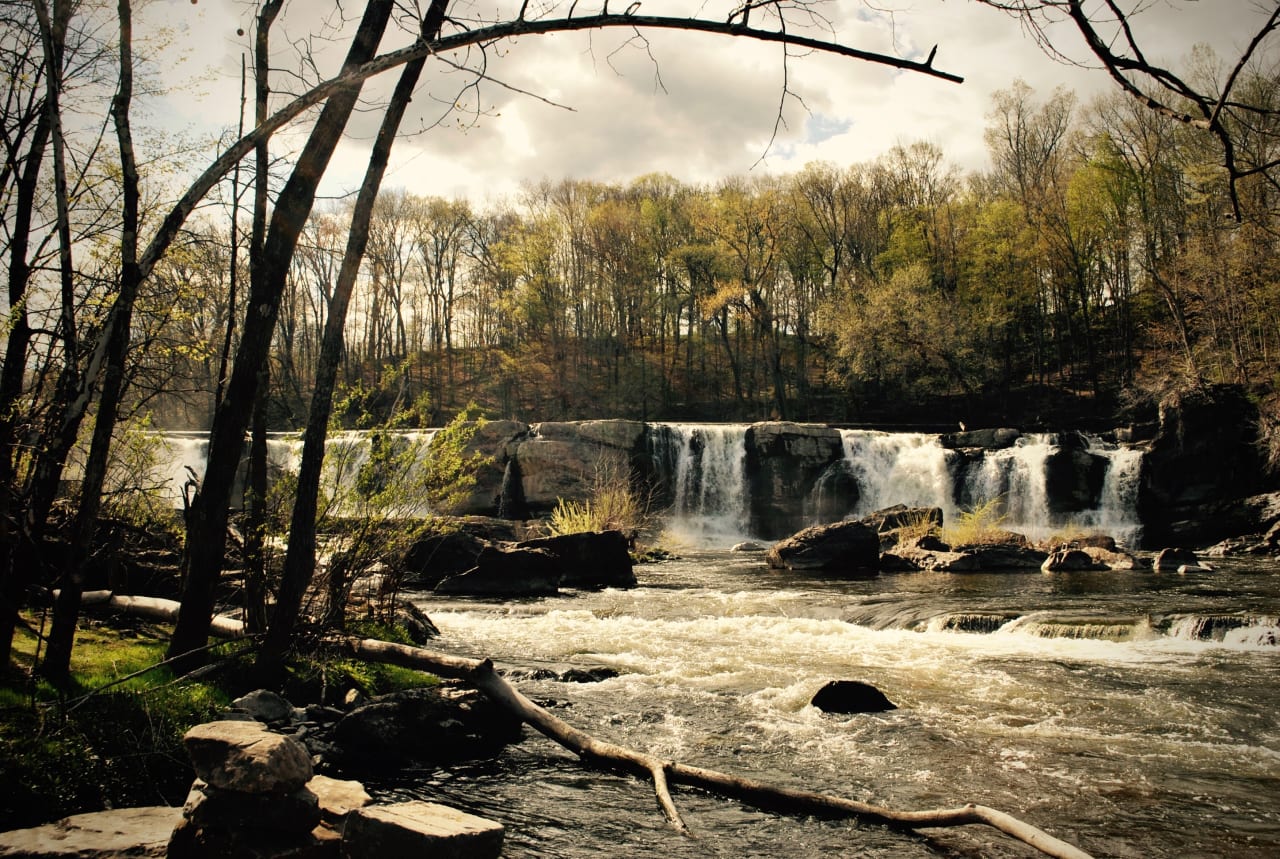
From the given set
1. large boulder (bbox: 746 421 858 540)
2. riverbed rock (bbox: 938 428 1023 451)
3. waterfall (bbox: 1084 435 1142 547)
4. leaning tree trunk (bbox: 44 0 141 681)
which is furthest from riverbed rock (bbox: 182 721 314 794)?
riverbed rock (bbox: 938 428 1023 451)

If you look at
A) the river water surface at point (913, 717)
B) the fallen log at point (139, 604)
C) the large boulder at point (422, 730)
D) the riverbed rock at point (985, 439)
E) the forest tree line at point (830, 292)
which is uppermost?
the forest tree line at point (830, 292)

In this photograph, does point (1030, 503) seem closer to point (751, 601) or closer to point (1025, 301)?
point (751, 601)

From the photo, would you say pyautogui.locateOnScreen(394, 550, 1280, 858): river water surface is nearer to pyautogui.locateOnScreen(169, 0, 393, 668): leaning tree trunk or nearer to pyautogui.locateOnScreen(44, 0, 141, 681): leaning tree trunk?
pyautogui.locateOnScreen(169, 0, 393, 668): leaning tree trunk

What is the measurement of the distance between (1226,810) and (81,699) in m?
6.92

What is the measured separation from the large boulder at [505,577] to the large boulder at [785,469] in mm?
14766

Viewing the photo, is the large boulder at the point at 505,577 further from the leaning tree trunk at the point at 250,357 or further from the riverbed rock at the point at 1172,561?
the riverbed rock at the point at 1172,561

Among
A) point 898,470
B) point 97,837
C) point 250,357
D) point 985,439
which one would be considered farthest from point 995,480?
point 97,837

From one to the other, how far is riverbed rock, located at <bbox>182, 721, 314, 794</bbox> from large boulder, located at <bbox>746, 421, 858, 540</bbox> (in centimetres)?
2559

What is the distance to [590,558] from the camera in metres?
17.1

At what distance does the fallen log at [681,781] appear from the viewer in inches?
157

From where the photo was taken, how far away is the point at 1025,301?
4025 centimetres

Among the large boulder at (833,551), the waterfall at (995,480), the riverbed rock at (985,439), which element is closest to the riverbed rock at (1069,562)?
the large boulder at (833,551)

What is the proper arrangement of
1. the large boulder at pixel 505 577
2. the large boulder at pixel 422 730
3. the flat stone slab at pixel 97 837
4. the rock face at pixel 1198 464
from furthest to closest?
the rock face at pixel 1198 464, the large boulder at pixel 505 577, the large boulder at pixel 422 730, the flat stone slab at pixel 97 837

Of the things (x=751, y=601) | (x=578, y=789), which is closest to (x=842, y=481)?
(x=751, y=601)
